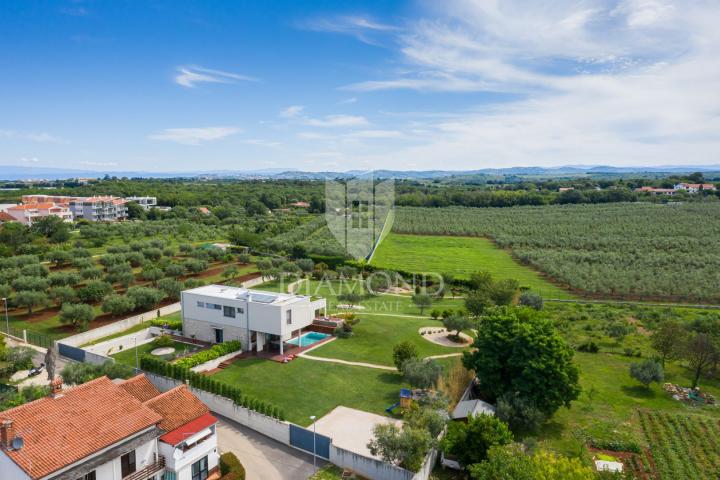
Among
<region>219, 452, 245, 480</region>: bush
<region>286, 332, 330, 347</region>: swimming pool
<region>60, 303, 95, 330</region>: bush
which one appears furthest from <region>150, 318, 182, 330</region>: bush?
<region>219, 452, 245, 480</region>: bush

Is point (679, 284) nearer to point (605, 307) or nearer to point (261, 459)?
point (605, 307)

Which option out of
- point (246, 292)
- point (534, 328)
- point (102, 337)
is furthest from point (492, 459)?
point (102, 337)

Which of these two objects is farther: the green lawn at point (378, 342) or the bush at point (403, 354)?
the green lawn at point (378, 342)

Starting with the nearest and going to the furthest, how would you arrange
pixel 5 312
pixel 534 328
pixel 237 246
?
pixel 534 328 → pixel 5 312 → pixel 237 246

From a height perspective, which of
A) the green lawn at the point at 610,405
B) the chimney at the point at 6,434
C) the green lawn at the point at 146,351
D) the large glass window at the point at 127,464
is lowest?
the green lawn at the point at 610,405

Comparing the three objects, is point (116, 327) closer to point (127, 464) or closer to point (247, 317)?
point (247, 317)

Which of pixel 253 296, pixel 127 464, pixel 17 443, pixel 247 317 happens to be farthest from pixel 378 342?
pixel 17 443

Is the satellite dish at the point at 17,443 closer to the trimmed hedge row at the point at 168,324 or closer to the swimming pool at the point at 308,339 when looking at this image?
the swimming pool at the point at 308,339

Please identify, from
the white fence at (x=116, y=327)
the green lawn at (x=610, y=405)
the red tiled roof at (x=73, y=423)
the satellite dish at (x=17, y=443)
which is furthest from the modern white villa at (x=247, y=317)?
the satellite dish at (x=17, y=443)
